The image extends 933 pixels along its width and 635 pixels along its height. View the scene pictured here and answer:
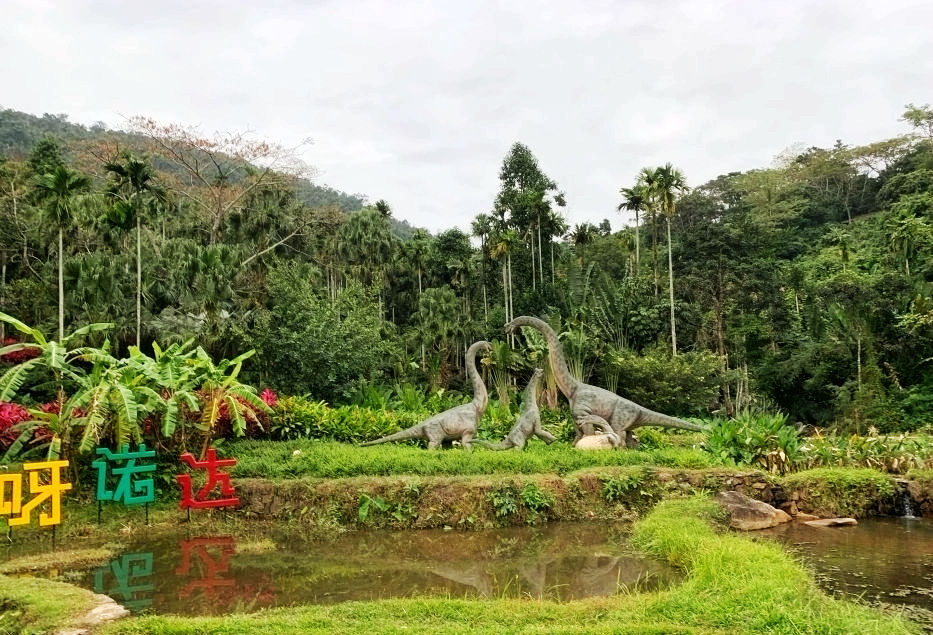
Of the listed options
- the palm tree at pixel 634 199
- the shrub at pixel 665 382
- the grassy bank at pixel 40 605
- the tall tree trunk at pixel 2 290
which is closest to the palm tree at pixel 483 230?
the palm tree at pixel 634 199

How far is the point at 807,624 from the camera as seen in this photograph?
13.5 ft

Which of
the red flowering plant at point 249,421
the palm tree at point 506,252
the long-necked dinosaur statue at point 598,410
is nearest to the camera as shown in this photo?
the red flowering plant at point 249,421

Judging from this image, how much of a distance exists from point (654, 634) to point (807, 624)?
3.11ft

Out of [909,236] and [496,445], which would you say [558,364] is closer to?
[496,445]

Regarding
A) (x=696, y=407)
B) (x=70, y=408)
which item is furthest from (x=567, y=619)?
(x=696, y=407)

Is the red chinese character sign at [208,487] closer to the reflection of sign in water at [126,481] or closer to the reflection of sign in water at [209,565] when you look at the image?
the reflection of sign in water at [126,481]

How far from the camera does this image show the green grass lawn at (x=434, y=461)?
884 centimetres

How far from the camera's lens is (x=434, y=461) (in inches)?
355

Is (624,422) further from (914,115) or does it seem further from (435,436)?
(914,115)

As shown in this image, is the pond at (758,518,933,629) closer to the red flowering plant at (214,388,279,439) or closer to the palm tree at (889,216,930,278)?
the red flowering plant at (214,388,279,439)

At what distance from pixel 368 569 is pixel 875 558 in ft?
15.9

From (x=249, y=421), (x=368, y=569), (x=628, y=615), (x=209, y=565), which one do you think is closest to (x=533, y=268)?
(x=249, y=421)

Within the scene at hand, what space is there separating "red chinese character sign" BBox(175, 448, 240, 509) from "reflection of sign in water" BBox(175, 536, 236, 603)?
56 centimetres

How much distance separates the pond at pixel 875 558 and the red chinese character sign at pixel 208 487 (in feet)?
20.3
